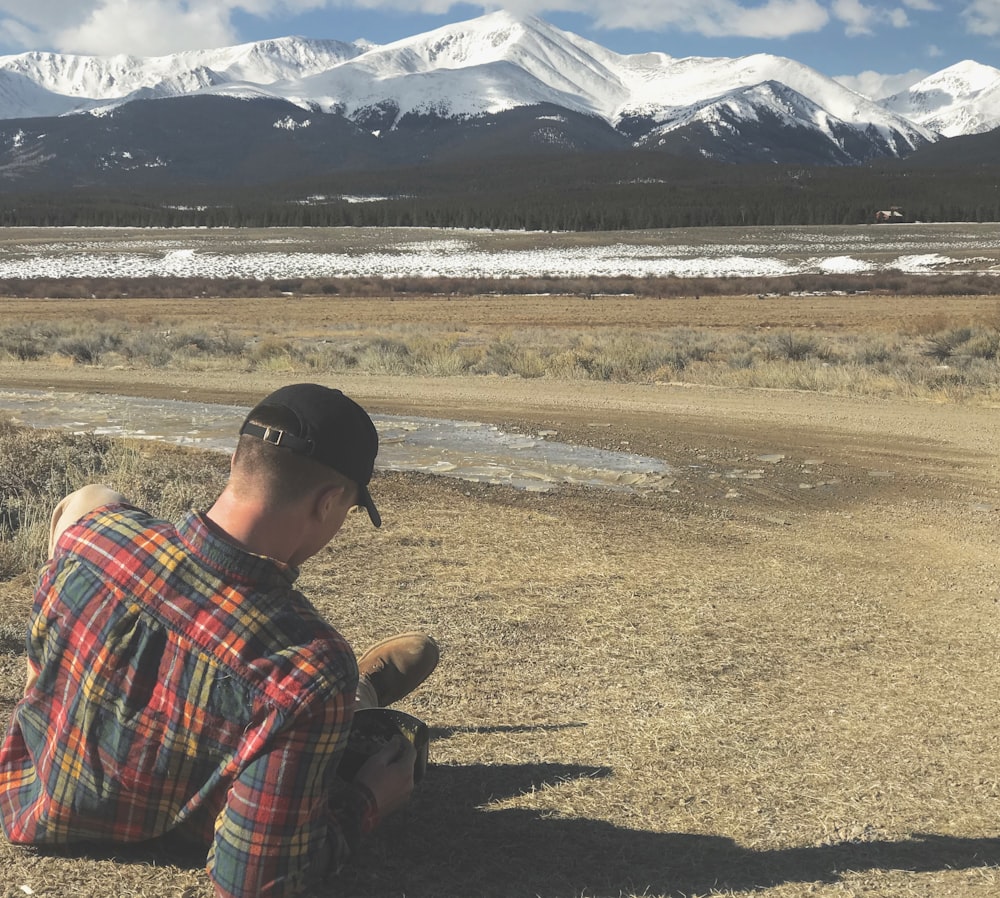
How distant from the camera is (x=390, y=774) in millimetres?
A: 3271

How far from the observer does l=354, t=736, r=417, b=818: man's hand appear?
3.24 meters

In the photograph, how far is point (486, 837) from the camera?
359cm

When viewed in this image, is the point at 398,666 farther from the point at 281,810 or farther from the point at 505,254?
the point at 505,254

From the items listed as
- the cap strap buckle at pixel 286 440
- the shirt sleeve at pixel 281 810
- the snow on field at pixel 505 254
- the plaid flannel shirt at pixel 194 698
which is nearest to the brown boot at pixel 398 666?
the plaid flannel shirt at pixel 194 698

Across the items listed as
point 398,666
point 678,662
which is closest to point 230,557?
point 398,666

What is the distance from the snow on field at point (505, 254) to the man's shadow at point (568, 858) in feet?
212

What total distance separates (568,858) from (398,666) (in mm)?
895

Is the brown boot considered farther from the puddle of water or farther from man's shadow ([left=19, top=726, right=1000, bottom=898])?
the puddle of water

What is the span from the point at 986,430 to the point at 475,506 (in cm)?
726

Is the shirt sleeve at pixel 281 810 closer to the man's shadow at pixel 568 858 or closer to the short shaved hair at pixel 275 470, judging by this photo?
the man's shadow at pixel 568 858

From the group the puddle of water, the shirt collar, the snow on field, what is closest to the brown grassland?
the puddle of water

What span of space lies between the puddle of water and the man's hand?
665 cm

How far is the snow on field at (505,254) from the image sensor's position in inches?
2771

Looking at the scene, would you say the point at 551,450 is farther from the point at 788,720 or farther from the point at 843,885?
the point at 843,885
